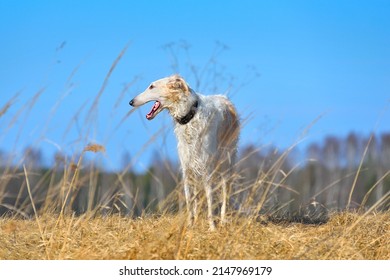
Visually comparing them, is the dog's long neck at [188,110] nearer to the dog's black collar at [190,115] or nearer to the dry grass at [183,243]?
the dog's black collar at [190,115]

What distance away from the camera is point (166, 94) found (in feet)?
25.5

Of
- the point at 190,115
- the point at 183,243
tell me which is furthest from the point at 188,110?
the point at 183,243

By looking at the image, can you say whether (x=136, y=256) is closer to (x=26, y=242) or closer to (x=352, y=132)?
(x=26, y=242)

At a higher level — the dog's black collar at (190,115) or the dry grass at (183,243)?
the dog's black collar at (190,115)

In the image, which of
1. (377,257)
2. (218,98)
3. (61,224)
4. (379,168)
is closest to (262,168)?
(377,257)

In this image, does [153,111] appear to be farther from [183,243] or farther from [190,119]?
[183,243]

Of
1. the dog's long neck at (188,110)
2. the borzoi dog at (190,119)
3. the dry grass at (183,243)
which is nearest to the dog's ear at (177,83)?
the borzoi dog at (190,119)

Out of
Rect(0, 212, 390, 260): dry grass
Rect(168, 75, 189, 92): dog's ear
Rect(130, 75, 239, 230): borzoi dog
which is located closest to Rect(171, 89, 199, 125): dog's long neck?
Rect(130, 75, 239, 230): borzoi dog

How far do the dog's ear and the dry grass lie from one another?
6.95 ft

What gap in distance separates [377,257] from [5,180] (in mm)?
2897

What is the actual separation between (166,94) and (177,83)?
0.57 ft

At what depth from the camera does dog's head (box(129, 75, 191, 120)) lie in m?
7.75

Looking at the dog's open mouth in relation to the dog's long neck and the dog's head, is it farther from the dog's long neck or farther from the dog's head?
the dog's long neck

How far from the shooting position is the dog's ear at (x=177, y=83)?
7.73m
